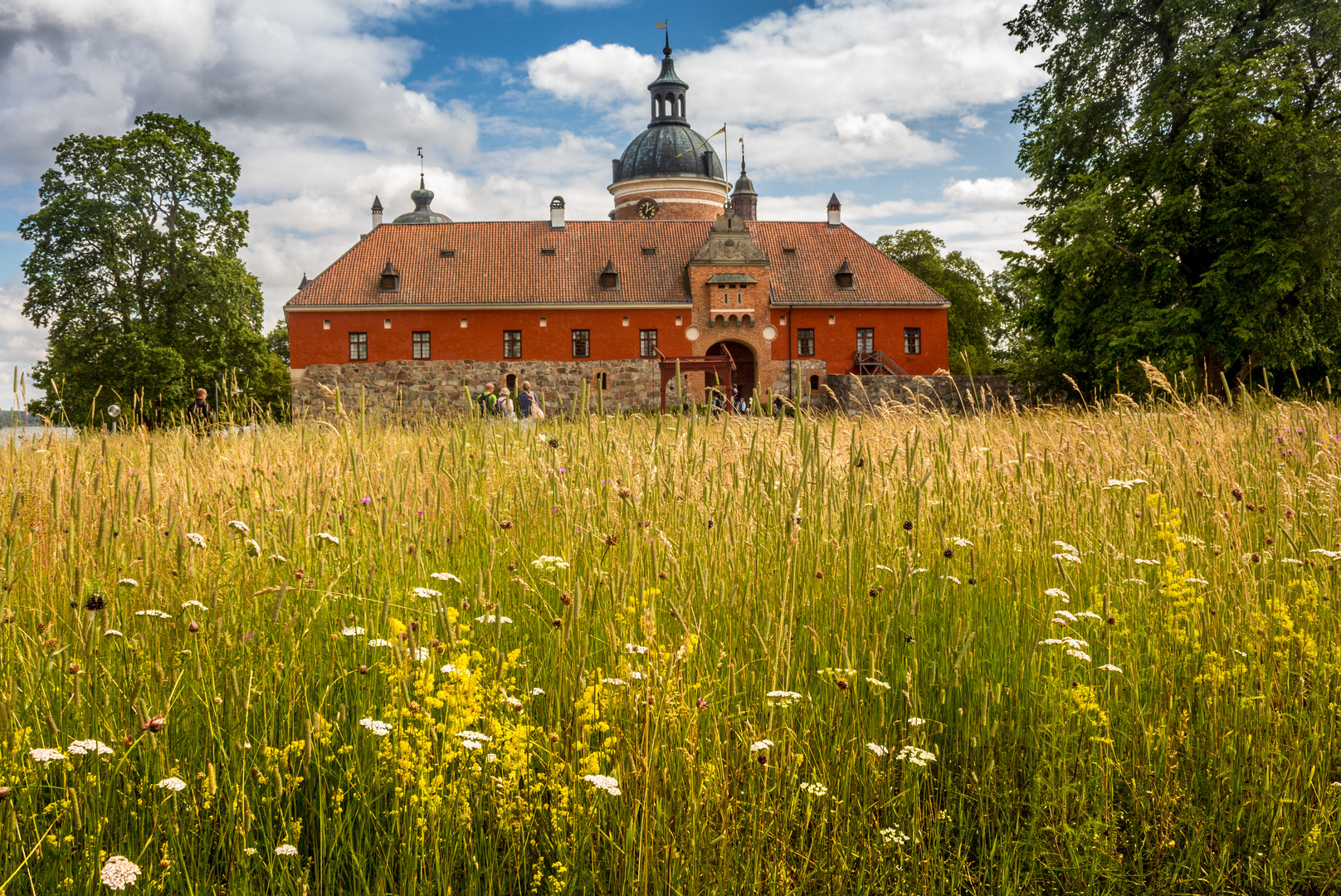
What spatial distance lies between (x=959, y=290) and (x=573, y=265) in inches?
877

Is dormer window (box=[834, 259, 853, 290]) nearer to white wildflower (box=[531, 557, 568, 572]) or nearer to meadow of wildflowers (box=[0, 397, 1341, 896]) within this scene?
meadow of wildflowers (box=[0, 397, 1341, 896])

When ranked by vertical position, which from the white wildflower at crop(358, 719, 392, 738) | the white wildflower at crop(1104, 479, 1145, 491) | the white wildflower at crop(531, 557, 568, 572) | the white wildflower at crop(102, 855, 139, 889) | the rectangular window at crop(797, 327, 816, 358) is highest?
the rectangular window at crop(797, 327, 816, 358)

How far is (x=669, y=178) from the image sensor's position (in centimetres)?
4625

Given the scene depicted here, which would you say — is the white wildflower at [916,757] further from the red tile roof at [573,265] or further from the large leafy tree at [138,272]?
the red tile roof at [573,265]

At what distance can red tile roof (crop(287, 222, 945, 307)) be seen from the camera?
34.2 meters

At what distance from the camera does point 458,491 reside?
2.76m

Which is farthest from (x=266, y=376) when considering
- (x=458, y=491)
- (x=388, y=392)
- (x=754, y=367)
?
(x=458, y=491)

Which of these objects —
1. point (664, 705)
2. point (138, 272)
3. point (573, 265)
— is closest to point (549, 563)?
point (664, 705)

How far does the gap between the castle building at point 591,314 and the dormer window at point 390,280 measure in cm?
8

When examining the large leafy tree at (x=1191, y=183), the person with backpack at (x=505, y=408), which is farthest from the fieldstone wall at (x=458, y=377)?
the person with backpack at (x=505, y=408)

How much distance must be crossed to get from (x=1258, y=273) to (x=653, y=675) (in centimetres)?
1910

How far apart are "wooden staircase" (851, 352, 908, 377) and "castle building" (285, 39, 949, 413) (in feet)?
0.26

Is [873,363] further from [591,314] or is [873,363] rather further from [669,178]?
[669,178]

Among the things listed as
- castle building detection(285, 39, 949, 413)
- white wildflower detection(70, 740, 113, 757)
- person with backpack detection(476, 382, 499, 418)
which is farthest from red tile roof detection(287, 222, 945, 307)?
white wildflower detection(70, 740, 113, 757)
